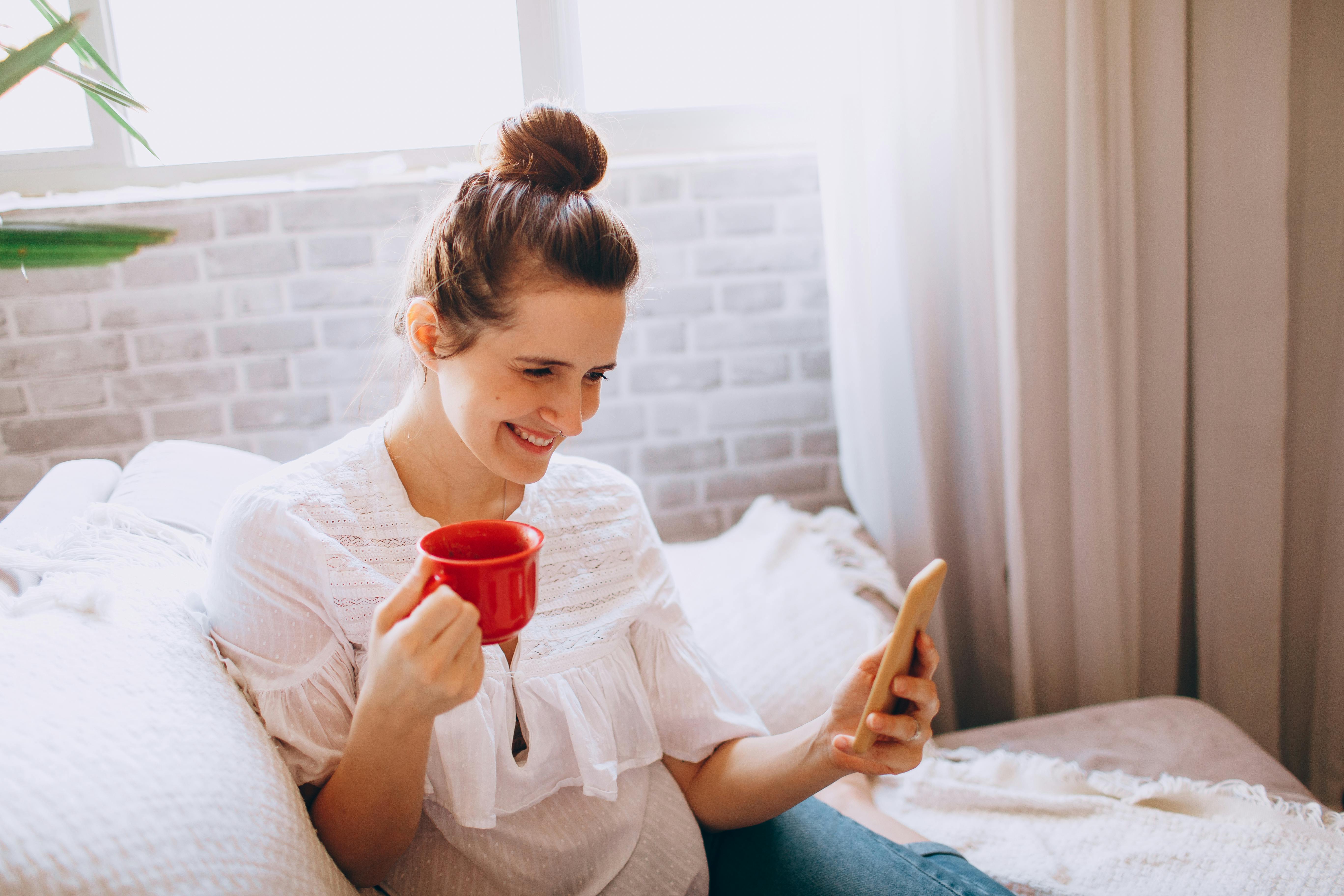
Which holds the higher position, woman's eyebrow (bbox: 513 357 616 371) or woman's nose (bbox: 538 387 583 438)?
woman's eyebrow (bbox: 513 357 616 371)

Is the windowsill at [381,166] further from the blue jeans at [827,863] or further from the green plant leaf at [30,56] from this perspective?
the blue jeans at [827,863]

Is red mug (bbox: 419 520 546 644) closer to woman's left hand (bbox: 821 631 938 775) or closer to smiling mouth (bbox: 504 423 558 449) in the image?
smiling mouth (bbox: 504 423 558 449)

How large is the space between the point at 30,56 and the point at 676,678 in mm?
885

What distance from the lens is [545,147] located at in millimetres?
946

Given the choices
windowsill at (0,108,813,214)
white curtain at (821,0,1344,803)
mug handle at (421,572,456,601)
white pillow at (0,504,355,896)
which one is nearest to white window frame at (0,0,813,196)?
windowsill at (0,108,813,214)

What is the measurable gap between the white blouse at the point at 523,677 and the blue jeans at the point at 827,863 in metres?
0.07

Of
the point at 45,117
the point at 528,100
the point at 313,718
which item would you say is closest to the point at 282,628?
the point at 313,718

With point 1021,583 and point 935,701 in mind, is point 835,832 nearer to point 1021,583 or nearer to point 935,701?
point 935,701

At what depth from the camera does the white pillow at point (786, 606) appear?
1.41 metres

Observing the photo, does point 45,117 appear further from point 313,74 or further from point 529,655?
point 529,655

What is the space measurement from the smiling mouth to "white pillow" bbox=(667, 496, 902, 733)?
54cm

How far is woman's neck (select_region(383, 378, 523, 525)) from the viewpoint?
1.00 meters

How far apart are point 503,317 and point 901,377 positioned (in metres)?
1.06

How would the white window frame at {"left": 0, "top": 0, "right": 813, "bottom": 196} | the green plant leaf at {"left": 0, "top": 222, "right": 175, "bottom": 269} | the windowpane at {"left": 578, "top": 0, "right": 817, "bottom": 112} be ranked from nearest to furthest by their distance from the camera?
the green plant leaf at {"left": 0, "top": 222, "right": 175, "bottom": 269}, the white window frame at {"left": 0, "top": 0, "right": 813, "bottom": 196}, the windowpane at {"left": 578, "top": 0, "right": 817, "bottom": 112}
